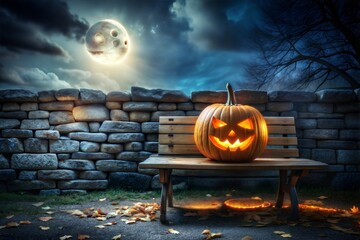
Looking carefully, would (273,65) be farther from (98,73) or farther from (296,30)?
(98,73)

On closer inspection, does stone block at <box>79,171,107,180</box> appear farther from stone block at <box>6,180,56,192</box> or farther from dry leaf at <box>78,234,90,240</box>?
dry leaf at <box>78,234,90,240</box>

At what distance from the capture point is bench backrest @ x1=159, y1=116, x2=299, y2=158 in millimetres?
3766

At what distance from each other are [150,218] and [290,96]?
2.65 m

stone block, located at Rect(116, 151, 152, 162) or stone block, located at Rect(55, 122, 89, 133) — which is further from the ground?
stone block, located at Rect(55, 122, 89, 133)

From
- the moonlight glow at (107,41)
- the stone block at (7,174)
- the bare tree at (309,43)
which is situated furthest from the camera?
the bare tree at (309,43)

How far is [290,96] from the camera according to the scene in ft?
14.7

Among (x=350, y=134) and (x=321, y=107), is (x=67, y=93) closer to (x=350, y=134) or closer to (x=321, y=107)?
(x=321, y=107)

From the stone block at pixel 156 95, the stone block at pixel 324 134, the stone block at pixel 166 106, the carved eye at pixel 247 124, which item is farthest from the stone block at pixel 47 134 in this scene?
the stone block at pixel 324 134

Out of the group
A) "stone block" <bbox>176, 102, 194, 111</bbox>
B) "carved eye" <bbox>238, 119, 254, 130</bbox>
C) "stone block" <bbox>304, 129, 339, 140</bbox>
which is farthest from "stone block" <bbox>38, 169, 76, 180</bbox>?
"stone block" <bbox>304, 129, 339, 140</bbox>

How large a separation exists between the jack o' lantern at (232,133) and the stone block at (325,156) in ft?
5.52

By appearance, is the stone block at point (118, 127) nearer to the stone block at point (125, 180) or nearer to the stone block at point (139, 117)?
the stone block at point (139, 117)

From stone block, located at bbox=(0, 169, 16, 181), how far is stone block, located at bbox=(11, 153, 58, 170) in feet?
0.23

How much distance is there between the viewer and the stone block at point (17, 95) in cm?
430

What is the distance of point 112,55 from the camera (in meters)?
5.19
